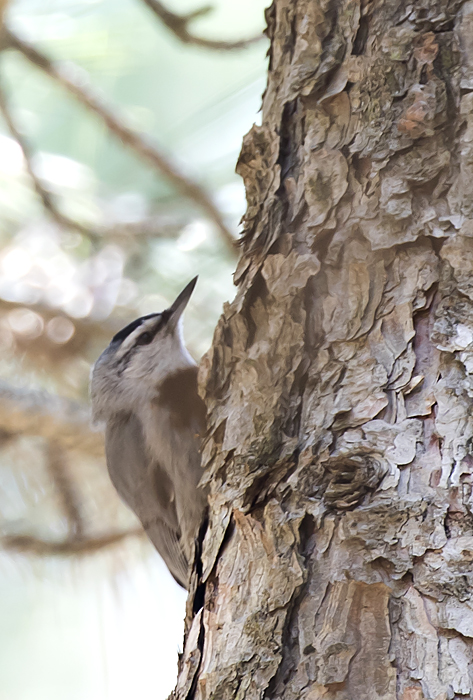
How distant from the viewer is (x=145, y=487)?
1952 millimetres

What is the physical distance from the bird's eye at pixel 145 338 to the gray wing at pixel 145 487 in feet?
0.93

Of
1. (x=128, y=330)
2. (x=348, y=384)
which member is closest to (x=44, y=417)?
(x=128, y=330)

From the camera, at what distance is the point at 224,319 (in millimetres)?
1252

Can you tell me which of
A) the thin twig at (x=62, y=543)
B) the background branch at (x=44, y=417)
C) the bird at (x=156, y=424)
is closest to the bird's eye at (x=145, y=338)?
the bird at (x=156, y=424)

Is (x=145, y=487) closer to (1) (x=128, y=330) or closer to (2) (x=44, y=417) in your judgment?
(2) (x=44, y=417)

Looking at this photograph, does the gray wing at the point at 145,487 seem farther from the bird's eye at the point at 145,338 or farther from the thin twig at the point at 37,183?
the thin twig at the point at 37,183

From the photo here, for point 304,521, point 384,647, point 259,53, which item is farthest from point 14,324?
point 384,647

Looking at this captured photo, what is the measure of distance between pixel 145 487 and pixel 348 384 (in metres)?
1.04

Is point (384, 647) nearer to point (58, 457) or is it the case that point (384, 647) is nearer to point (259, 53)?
point (58, 457)

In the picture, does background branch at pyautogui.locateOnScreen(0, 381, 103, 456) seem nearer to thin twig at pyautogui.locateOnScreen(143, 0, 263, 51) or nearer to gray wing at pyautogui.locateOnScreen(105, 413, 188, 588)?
gray wing at pyautogui.locateOnScreen(105, 413, 188, 588)

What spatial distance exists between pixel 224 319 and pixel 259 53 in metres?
1.38

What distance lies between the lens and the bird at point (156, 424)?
Result: 1.85 m

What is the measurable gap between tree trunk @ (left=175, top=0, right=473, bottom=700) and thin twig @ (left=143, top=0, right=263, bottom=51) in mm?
867

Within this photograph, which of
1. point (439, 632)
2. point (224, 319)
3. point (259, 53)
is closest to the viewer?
point (439, 632)
